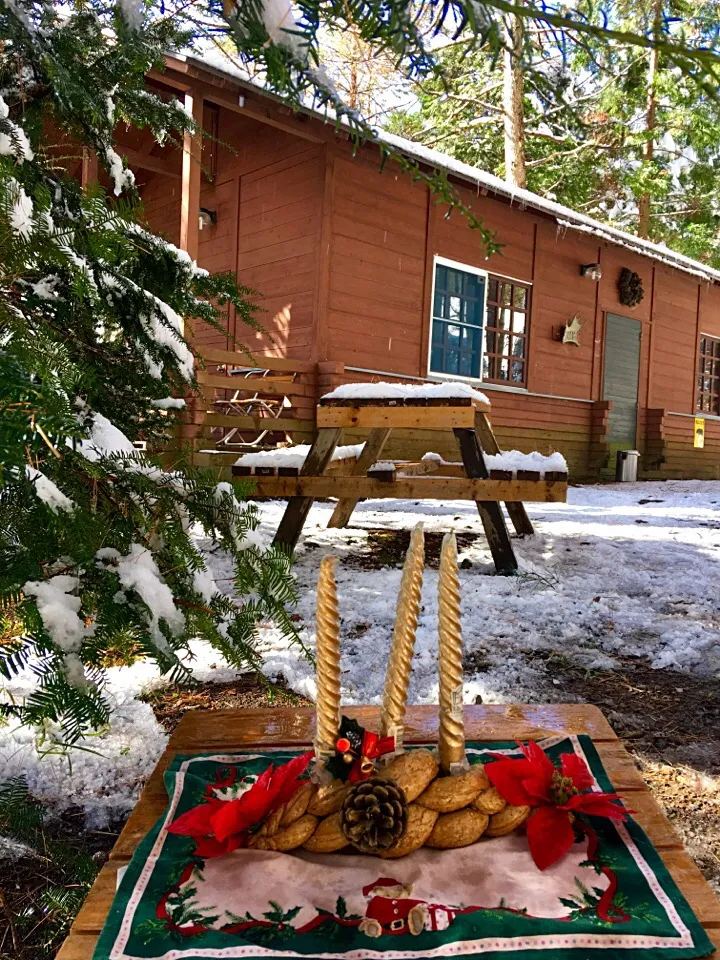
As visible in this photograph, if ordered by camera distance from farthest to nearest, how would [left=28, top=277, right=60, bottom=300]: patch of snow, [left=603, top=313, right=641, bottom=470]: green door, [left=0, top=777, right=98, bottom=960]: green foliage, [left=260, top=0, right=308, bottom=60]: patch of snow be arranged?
[left=603, top=313, right=641, bottom=470]: green door
[left=0, top=777, right=98, bottom=960]: green foliage
[left=28, top=277, right=60, bottom=300]: patch of snow
[left=260, top=0, right=308, bottom=60]: patch of snow

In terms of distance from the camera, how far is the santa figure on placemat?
1081 mm

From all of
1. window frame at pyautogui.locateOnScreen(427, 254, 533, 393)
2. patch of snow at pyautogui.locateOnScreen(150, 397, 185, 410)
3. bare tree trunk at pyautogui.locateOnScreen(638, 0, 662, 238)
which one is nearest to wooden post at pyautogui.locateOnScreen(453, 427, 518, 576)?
patch of snow at pyautogui.locateOnScreen(150, 397, 185, 410)

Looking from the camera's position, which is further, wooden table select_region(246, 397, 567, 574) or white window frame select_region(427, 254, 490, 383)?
white window frame select_region(427, 254, 490, 383)

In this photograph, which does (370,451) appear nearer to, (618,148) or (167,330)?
(167,330)

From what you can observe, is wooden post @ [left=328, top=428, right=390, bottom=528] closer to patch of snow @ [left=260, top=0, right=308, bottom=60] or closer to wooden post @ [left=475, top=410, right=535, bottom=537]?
wooden post @ [left=475, top=410, right=535, bottom=537]

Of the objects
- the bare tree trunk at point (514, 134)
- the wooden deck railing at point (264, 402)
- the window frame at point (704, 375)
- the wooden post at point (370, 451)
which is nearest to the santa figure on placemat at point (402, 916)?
the wooden post at point (370, 451)

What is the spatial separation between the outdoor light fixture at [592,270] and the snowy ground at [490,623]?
6.53 m

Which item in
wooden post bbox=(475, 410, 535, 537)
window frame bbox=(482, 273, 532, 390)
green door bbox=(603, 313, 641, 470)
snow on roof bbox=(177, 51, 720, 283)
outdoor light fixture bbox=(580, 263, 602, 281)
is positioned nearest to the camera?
wooden post bbox=(475, 410, 535, 537)

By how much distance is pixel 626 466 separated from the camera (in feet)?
41.2

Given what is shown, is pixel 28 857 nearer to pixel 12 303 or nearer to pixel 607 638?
pixel 12 303

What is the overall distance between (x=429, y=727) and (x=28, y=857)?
1016 millimetres

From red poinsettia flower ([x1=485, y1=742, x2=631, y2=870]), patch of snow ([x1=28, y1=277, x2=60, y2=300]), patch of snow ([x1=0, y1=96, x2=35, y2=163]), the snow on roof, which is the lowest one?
red poinsettia flower ([x1=485, y1=742, x2=631, y2=870])

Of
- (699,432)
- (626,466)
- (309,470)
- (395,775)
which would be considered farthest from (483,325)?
(395,775)

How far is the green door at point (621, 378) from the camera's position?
12.6 m
